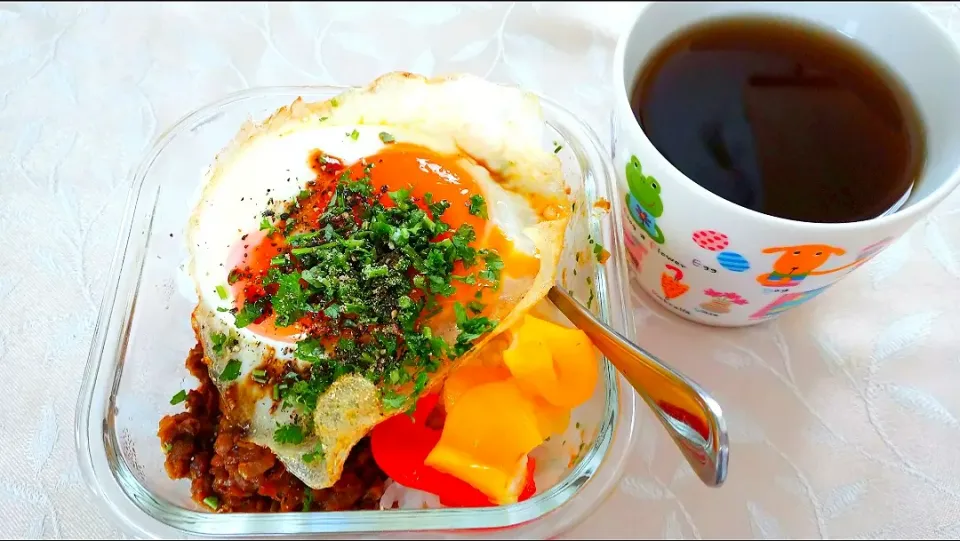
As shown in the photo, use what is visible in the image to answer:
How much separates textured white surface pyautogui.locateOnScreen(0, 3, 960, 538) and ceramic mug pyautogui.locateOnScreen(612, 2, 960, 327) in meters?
0.20

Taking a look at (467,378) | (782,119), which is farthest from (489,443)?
(782,119)

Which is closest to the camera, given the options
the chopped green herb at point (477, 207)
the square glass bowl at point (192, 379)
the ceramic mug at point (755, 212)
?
the ceramic mug at point (755, 212)

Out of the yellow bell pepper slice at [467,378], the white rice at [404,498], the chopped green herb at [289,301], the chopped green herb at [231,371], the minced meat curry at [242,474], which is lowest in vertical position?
the white rice at [404,498]

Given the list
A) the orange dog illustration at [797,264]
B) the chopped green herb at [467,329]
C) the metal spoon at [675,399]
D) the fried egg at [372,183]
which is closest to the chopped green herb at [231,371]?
the fried egg at [372,183]

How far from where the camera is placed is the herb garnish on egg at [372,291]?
1.00 meters

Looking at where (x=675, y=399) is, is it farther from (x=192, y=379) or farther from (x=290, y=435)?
(x=192, y=379)

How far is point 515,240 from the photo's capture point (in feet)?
3.63

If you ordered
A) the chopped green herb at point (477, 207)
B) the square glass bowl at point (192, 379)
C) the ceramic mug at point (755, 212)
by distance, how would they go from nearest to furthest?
1. the ceramic mug at point (755, 212)
2. the square glass bowl at point (192, 379)
3. the chopped green herb at point (477, 207)

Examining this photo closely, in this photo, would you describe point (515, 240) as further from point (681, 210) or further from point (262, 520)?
point (262, 520)

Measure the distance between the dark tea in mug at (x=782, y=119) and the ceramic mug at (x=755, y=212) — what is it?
0.07 feet

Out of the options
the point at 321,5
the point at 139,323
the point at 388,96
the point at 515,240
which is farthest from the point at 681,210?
the point at 321,5

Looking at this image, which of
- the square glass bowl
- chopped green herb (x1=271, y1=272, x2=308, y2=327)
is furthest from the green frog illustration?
chopped green herb (x1=271, y1=272, x2=308, y2=327)

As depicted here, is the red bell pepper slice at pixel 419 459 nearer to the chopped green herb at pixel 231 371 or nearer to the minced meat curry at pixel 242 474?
the minced meat curry at pixel 242 474

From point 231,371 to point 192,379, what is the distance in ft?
0.49
